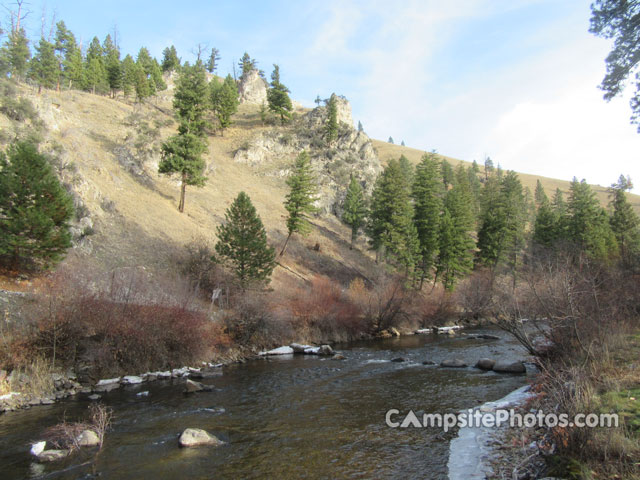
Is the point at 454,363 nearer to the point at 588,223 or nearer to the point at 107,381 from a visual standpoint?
the point at 107,381

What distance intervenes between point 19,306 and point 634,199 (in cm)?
20162

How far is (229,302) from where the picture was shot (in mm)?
28750

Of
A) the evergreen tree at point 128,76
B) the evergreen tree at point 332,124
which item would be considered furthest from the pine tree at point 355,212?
the evergreen tree at point 128,76

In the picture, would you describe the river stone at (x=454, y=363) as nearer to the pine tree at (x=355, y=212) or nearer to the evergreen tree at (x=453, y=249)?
the evergreen tree at (x=453, y=249)

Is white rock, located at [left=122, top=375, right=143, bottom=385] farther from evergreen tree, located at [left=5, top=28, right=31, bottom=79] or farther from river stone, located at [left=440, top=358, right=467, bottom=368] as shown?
evergreen tree, located at [left=5, top=28, right=31, bottom=79]

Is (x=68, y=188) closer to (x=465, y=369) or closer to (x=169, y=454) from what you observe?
(x=169, y=454)

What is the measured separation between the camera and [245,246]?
3097cm

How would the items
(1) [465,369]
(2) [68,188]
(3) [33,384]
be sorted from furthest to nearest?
(2) [68,188]
(1) [465,369]
(3) [33,384]

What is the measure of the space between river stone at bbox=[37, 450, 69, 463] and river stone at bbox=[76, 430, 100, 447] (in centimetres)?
53

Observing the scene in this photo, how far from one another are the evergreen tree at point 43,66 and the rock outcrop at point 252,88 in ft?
188

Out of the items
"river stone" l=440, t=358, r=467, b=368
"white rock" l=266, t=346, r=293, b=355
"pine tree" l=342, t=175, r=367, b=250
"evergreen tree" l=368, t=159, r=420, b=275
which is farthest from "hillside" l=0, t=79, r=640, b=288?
"river stone" l=440, t=358, r=467, b=368

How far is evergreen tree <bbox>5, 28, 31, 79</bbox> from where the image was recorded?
5053 centimetres

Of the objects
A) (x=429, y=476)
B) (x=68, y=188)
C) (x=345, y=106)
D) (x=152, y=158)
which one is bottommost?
(x=429, y=476)

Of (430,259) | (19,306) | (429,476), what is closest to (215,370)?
(19,306)
